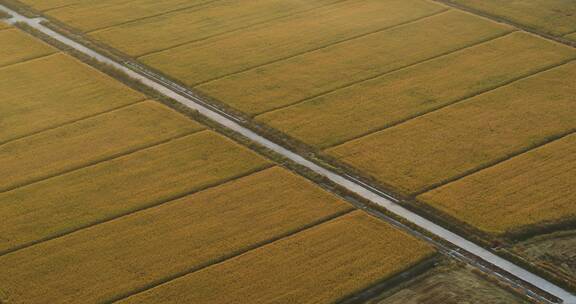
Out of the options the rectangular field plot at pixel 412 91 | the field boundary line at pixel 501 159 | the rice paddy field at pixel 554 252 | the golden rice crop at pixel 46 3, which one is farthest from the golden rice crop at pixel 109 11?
the rice paddy field at pixel 554 252

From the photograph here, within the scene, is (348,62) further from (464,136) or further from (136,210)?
(136,210)

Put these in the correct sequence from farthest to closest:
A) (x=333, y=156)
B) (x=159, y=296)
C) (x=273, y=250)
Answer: (x=333, y=156) → (x=273, y=250) → (x=159, y=296)

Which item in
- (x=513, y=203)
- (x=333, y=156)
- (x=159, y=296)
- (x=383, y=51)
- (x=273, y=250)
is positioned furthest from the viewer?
(x=383, y=51)

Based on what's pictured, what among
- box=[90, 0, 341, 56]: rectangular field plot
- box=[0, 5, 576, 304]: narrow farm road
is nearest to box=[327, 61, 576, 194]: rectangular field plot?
box=[0, 5, 576, 304]: narrow farm road

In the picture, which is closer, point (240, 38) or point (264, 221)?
point (264, 221)

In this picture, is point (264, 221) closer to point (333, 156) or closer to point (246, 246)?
point (246, 246)

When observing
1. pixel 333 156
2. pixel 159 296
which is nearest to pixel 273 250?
pixel 159 296
